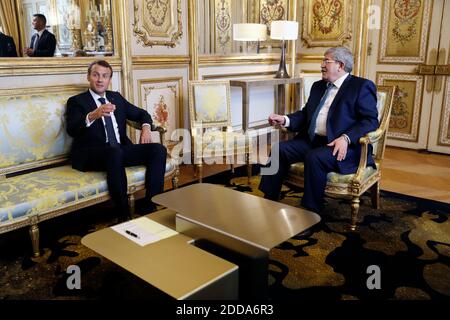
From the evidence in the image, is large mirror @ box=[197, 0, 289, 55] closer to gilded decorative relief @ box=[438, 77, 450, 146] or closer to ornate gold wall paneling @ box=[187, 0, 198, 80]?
ornate gold wall paneling @ box=[187, 0, 198, 80]

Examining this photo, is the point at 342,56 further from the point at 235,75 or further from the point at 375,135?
the point at 235,75

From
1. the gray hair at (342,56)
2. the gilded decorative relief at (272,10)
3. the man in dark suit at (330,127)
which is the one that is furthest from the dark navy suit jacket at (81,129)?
the gilded decorative relief at (272,10)

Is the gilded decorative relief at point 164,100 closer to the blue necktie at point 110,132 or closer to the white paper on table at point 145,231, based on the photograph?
the blue necktie at point 110,132

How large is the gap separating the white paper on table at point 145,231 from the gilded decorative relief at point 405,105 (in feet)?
11.5

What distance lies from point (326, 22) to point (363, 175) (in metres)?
2.81

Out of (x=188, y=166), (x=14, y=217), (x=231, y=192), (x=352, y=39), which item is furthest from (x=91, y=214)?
(x=352, y=39)

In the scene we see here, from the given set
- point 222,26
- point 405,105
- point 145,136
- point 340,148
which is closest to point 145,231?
point 145,136

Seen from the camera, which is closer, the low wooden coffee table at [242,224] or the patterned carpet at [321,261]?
the low wooden coffee table at [242,224]

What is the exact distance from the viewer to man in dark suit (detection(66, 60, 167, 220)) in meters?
2.26

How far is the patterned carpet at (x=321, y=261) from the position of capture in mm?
1713

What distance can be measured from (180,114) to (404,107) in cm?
242

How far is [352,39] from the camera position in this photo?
14.5 ft

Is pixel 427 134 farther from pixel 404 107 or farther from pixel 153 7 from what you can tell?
pixel 153 7

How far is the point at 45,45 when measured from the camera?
2.85m
